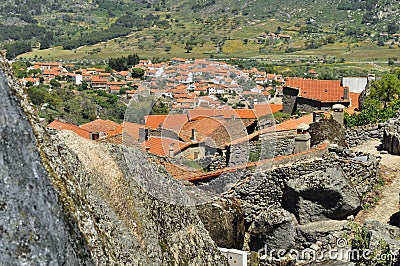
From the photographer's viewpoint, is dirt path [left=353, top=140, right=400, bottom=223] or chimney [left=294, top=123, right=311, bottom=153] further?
chimney [left=294, top=123, right=311, bottom=153]

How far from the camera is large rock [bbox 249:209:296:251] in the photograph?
807 cm

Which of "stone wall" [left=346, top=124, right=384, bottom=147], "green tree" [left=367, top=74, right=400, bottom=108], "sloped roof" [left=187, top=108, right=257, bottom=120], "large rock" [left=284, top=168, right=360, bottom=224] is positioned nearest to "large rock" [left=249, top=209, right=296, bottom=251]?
"large rock" [left=284, top=168, right=360, bottom=224]

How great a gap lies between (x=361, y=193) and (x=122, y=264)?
Answer: 7259 millimetres

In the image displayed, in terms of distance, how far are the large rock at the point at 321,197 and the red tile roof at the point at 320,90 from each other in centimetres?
2347

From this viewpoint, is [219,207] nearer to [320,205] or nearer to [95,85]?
[320,205]

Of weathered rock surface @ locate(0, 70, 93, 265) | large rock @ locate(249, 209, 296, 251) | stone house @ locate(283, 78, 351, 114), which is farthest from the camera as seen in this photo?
stone house @ locate(283, 78, 351, 114)

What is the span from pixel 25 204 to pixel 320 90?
1275 inches

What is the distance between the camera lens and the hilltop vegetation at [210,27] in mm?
132000

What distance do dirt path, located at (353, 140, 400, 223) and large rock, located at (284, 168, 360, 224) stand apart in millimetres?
354

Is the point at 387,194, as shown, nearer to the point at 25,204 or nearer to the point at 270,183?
the point at 270,183

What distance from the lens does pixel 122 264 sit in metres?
2.69

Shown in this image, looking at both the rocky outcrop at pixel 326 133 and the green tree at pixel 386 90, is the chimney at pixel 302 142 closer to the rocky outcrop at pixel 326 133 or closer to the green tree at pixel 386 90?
the rocky outcrop at pixel 326 133

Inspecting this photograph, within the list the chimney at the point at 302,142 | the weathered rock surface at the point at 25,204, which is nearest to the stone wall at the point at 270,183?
the chimney at the point at 302,142

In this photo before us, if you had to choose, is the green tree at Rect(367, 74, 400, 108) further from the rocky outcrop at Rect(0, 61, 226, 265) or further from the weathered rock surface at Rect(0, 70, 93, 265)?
the weathered rock surface at Rect(0, 70, 93, 265)
